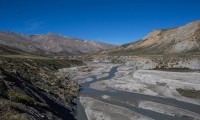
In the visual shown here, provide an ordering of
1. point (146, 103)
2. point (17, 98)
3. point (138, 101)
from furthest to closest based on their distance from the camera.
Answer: point (138, 101), point (146, 103), point (17, 98)

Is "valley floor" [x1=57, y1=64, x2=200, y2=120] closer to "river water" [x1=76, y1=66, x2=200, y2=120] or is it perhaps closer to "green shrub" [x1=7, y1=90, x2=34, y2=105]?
"river water" [x1=76, y1=66, x2=200, y2=120]

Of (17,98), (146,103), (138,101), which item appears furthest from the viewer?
(138,101)

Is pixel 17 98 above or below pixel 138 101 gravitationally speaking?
above

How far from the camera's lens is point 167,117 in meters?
41.2

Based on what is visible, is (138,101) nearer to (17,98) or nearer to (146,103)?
(146,103)

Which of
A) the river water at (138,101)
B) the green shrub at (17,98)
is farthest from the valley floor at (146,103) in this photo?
the green shrub at (17,98)

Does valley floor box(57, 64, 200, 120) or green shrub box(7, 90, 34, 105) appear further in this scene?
valley floor box(57, 64, 200, 120)

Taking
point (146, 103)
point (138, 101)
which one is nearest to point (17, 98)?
point (146, 103)

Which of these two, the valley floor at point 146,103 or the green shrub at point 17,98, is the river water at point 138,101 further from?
the green shrub at point 17,98

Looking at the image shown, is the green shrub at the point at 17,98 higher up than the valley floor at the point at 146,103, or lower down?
higher up

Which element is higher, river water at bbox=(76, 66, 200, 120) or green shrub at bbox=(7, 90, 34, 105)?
green shrub at bbox=(7, 90, 34, 105)

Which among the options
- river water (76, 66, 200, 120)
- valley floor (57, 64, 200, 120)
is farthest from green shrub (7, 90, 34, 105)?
valley floor (57, 64, 200, 120)

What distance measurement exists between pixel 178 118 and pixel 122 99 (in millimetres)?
17731

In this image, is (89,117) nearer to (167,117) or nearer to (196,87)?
(167,117)
